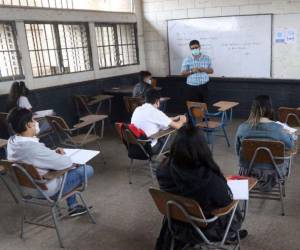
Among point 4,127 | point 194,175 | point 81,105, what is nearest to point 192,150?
point 194,175

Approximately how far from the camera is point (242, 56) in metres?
6.11

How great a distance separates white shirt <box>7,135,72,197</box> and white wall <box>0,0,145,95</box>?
2.60m

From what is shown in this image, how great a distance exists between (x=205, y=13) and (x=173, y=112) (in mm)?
2110

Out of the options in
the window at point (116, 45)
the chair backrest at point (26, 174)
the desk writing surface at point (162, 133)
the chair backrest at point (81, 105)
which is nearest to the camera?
the chair backrest at point (26, 174)

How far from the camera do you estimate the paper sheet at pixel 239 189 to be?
2016 millimetres

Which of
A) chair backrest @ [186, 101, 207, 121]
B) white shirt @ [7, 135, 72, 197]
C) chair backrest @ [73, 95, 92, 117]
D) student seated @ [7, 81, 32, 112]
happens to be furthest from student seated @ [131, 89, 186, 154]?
chair backrest @ [73, 95, 92, 117]

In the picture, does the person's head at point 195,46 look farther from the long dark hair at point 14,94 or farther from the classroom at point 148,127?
the long dark hair at point 14,94

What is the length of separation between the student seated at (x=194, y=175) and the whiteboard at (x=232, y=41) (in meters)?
4.54

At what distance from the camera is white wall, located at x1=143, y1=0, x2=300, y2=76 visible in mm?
5645

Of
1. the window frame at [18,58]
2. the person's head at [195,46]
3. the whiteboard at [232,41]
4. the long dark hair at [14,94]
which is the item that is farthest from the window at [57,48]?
the person's head at [195,46]

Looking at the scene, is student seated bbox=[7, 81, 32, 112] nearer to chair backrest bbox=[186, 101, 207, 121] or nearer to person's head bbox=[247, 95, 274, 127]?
chair backrest bbox=[186, 101, 207, 121]

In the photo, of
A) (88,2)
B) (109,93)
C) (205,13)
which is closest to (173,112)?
(109,93)

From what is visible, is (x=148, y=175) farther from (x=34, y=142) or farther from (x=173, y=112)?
(x=173, y=112)

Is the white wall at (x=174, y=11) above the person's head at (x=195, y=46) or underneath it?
above
